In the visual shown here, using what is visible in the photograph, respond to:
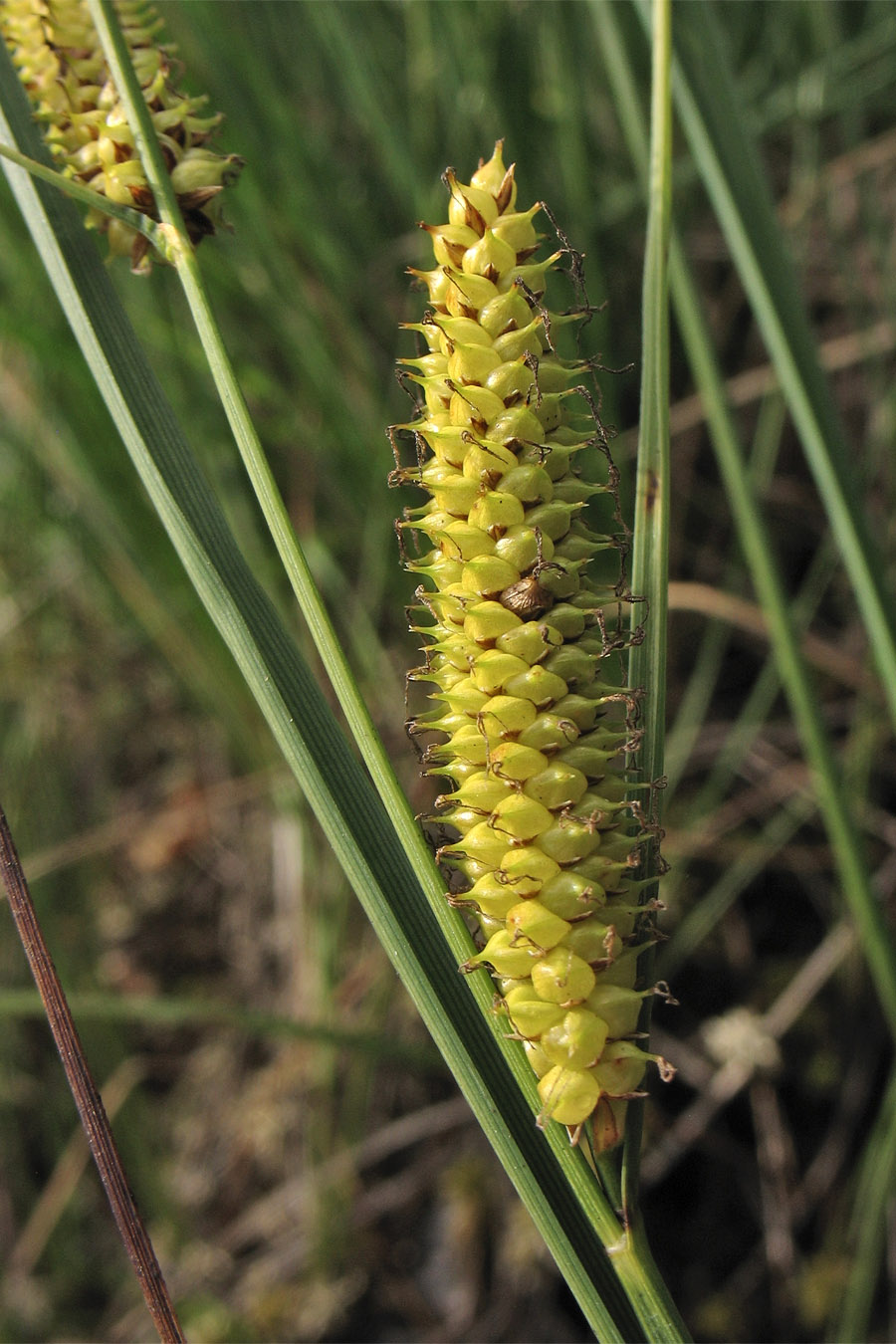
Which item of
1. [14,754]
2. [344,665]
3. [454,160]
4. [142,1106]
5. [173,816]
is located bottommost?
[142,1106]

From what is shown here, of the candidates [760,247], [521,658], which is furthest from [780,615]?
[521,658]

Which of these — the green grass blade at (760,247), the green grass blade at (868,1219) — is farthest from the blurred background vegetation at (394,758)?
the green grass blade at (760,247)

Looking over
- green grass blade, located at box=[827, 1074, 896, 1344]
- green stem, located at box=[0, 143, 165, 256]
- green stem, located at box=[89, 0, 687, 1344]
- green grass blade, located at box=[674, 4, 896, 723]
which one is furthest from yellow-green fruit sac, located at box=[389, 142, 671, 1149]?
green grass blade, located at box=[827, 1074, 896, 1344]

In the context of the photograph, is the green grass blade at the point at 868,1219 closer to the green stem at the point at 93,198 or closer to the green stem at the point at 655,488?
the green stem at the point at 655,488

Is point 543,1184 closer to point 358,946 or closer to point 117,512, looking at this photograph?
point 358,946

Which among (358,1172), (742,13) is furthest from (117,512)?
(742,13)

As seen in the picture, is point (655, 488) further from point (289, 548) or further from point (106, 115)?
point (106, 115)
